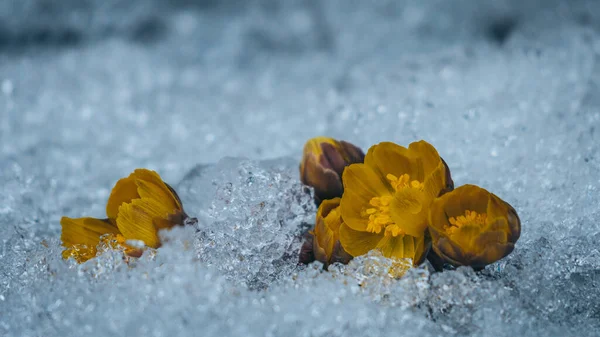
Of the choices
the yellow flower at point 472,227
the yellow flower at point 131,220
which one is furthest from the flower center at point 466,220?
the yellow flower at point 131,220

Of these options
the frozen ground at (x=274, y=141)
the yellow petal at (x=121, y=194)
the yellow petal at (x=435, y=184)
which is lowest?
the frozen ground at (x=274, y=141)

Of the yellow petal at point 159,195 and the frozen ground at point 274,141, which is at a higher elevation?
the yellow petal at point 159,195

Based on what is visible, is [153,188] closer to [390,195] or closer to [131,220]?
[131,220]

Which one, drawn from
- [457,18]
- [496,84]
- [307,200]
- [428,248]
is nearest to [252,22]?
[457,18]

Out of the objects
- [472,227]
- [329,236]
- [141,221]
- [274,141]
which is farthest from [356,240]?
[274,141]

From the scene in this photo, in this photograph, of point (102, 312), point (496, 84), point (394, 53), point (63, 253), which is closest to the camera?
point (102, 312)

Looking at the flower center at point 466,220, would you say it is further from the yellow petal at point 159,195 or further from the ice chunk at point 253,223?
the yellow petal at point 159,195

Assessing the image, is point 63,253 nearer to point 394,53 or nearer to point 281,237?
point 281,237
